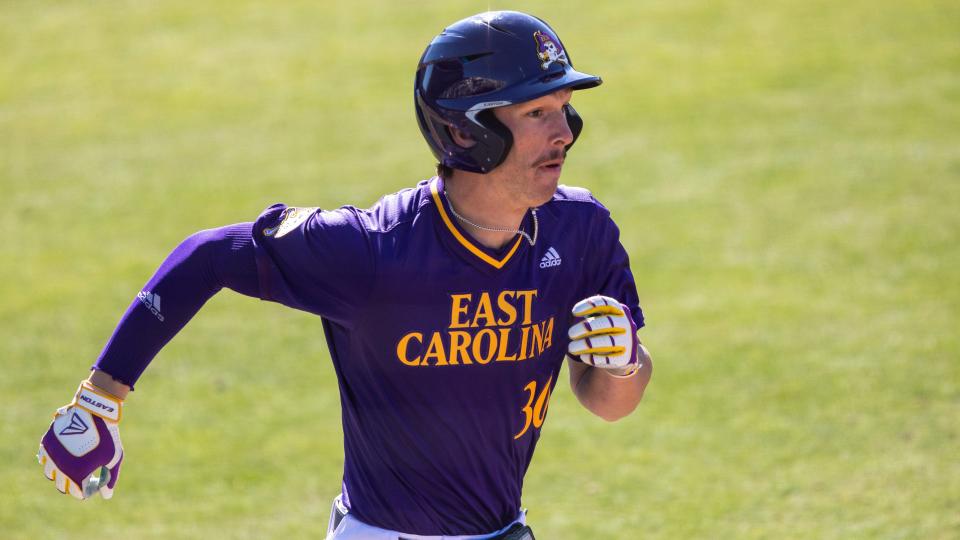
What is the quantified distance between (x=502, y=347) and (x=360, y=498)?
71 centimetres

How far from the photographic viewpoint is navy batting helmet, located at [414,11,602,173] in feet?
13.0

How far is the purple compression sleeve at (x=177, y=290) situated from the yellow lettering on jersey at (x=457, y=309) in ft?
2.06

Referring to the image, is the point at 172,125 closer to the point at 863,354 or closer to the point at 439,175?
the point at 863,354

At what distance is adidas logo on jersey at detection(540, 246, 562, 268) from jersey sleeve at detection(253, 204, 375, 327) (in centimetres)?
62

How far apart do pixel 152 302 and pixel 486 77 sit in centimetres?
128

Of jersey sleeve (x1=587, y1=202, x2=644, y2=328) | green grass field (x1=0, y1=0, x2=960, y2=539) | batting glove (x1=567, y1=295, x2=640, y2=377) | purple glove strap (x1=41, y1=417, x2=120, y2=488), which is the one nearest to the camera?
purple glove strap (x1=41, y1=417, x2=120, y2=488)

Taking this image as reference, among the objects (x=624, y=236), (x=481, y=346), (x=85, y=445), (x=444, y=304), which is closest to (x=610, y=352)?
(x=481, y=346)

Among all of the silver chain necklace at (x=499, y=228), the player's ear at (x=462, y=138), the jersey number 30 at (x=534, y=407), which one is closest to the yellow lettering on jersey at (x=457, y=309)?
the silver chain necklace at (x=499, y=228)

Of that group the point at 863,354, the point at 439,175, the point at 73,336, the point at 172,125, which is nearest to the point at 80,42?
the point at 172,125

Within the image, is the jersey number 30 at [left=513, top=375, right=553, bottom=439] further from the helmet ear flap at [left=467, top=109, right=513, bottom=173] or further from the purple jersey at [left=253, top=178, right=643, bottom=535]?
the helmet ear flap at [left=467, top=109, right=513, bottom=173]

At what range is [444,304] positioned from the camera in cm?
404

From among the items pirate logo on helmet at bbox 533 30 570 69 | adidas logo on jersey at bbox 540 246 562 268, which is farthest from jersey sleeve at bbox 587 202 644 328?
pirate logo on helmet at bbox 533 30 570 69

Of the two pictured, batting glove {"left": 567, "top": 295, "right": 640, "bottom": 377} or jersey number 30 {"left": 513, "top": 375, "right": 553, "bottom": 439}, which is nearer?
batting glove {"left": 567, "top": 295, "right": 640, "bottom": 377}

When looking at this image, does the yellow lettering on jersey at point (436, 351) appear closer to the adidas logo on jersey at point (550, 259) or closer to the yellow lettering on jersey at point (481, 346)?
the yellow lettering on jersey at point (481, 346)
